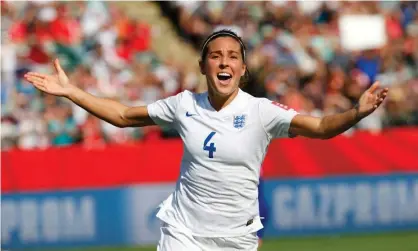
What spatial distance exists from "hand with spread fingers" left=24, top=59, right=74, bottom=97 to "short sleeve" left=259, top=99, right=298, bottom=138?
4.91 ft

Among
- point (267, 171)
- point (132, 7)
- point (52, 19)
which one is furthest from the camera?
point (132, 7)

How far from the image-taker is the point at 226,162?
21.5 ft

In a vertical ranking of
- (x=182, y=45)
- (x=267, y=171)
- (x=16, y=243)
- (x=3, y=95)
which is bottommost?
(x=16, y=243)

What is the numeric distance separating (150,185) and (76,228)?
123 centimetres

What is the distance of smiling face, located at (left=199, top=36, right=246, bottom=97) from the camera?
6570mm

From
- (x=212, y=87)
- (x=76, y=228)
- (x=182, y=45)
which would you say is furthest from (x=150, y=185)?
(x=212, y=87)

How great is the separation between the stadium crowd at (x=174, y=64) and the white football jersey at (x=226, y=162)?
853 cm

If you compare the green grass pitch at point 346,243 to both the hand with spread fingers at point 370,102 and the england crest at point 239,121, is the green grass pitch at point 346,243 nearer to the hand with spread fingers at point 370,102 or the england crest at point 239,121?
the england crest at point 239,121

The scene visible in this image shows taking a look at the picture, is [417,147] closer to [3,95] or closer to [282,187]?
[282,187]

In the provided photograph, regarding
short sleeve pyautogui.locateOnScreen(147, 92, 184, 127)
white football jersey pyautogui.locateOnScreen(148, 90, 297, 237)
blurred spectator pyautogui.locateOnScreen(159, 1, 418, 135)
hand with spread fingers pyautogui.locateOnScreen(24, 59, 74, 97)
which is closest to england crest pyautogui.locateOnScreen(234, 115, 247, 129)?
white football jersey pyautogui.locateOnScreen(148, 90, 297, 237)

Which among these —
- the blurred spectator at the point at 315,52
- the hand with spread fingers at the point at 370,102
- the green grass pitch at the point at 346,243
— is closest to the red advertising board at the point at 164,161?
the green grass pitch at the point at 346,243

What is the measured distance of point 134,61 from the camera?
59.3ft

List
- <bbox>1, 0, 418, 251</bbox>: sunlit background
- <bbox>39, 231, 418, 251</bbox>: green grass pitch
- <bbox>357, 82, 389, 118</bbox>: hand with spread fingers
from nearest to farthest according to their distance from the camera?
1. <bbox>357, 82, 389, 118</bbox>: hand with spread fingers
2. <bbox>39, 231, 418, 251</bbox>: green grass pitch
3. <bbox>1, 0, 418, 251</bbox>: sunlit background

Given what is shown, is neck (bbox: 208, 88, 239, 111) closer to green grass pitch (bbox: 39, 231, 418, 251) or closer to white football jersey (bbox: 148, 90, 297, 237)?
white football jersey (bbox: 148, 90, 297, 237)
